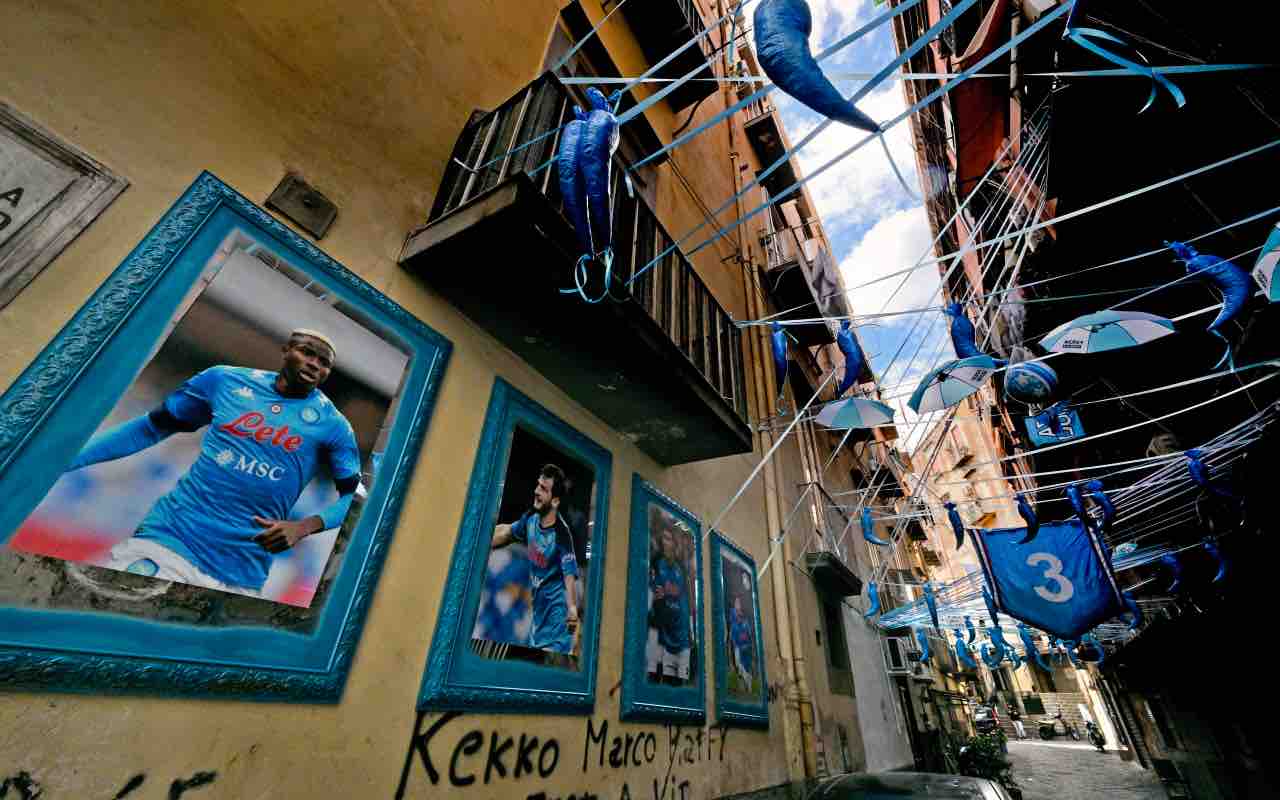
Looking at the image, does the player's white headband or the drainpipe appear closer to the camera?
the player's white headband

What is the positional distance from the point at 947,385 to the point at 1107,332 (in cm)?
134

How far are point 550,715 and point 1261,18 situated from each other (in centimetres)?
745

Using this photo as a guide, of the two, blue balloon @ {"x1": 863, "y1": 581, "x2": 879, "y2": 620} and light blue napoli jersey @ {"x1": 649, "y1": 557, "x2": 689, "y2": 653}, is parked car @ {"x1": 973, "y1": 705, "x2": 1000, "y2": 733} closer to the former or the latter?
blue balloon @ {"x1": 863, "y1": 581, "x2": 879, "y2": 620}

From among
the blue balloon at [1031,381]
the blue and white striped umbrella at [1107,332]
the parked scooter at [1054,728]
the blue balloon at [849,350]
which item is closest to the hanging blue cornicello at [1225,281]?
the blue and white striped umbrella at [1107,332]

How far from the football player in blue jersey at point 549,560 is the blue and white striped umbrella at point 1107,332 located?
4625mm

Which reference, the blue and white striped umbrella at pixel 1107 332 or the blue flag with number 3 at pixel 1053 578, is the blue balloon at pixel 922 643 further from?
the blue and white striped umbrella at pixel 1107 332

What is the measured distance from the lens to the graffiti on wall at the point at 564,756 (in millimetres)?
2447

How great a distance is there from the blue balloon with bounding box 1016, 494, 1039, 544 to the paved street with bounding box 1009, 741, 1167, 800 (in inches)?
433

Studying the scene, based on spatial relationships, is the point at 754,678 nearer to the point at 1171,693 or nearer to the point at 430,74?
the point at 430,74

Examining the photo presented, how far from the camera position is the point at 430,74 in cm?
362

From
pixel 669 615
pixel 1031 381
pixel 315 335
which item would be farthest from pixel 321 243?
pixel 1031 381

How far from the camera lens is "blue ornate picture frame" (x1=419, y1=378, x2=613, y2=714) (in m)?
2.63

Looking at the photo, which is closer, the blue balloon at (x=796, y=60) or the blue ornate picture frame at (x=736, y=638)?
the blue balloon at (x=796, y=60)

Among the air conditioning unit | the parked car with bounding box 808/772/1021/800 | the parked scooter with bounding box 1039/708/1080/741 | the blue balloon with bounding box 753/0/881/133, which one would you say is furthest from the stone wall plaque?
the parked scooter with bounding box 1039/708/1080/741
